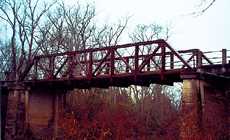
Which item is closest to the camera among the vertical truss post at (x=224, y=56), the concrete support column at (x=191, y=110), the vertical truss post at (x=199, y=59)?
the concrete support column at (x=191, y=110)

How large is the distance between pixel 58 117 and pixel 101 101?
25.0 ft

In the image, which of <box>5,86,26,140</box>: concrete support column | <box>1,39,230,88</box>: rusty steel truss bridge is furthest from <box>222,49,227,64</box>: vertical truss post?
<box>5,86,26,140</box>: concrete support column

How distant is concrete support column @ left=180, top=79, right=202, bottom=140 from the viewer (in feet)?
64.7

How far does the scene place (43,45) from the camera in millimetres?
46719

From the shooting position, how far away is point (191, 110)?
20266 mm

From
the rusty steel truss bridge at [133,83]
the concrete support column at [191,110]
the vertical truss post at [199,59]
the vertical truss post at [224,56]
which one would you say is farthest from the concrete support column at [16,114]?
the vertical truss post at [224,56]

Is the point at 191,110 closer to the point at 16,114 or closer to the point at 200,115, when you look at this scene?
the point at 200,115

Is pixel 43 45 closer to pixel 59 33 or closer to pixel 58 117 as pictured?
pixel 59 33

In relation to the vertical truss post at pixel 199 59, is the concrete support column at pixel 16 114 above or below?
below

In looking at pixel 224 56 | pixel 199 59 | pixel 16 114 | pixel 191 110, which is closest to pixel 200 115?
pixel 191 110

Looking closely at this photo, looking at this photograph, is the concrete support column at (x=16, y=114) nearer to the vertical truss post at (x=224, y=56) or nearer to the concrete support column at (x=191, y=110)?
the concrete support column at (x=191, y=110)

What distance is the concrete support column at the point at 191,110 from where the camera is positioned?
19.7 m

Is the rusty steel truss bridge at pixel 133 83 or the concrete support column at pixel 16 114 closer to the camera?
the rusty steel truss bridge at pixel 133 83

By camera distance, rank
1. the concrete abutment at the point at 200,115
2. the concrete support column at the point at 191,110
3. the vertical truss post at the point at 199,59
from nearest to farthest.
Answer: the concrete support column at the point at 191,110, the concrete abutment at the point at 200,115, the vertical truss post at the point at 199,59
